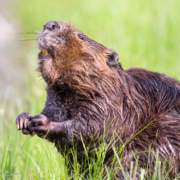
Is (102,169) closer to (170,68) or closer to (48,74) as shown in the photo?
(48,74)

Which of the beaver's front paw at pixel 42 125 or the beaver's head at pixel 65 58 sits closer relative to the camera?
the beaver's front paw at pixel 42 125

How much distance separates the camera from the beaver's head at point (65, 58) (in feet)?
10.4

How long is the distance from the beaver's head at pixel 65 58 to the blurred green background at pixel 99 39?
4.49ft

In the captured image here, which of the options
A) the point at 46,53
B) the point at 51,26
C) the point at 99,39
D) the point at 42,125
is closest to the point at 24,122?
the point at 42,125

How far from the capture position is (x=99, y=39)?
7.55 metres

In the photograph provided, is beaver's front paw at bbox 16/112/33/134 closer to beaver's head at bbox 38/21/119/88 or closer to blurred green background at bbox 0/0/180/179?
beaver's head at bbox 38/21/119/88

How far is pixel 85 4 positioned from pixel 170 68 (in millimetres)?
4288

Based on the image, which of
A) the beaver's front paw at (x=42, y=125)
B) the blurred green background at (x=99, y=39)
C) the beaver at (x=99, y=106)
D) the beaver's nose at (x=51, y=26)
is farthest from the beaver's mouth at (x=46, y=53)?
the blurred green background at (x=99, y=39)

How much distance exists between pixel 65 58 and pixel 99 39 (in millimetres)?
4436

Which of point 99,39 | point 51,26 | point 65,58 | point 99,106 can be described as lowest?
point 99,106

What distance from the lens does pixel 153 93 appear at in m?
3.34

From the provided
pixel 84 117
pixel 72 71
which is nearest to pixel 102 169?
pixel 84 117

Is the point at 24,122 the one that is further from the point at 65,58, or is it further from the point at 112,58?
the point at 112,58

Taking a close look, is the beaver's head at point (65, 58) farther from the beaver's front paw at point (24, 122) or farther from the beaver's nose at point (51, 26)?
the beaver's front paw at point (24, 122)
